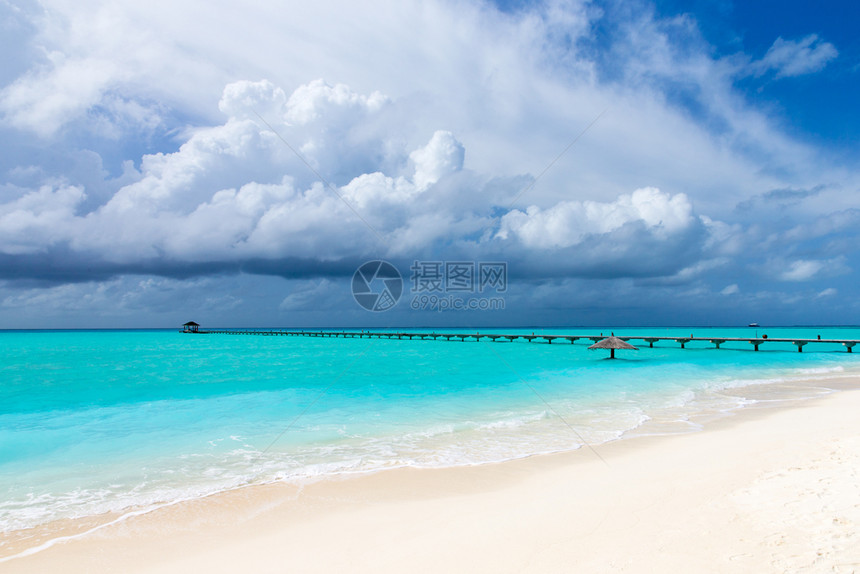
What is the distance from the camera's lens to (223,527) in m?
5.35

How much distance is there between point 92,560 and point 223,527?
1.23 metres

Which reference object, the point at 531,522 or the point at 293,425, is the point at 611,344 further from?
the point at 531,522

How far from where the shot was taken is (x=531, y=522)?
16.2ft

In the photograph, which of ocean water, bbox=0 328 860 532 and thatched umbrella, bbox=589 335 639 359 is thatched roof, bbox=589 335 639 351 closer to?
thatched umbrella, bbox=589 335 639 359

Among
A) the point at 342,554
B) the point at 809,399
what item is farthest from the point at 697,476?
the point at 809,399

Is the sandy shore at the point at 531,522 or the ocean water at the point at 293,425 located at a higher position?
the sandy shore at the point at 531,522

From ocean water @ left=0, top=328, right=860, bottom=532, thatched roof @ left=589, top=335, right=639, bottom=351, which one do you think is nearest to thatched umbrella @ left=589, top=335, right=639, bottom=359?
thatched roof @ left=589, top=335, right=639, bottom=351

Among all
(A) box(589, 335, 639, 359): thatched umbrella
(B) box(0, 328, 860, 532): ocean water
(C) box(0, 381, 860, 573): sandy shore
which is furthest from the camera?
(A) box(589, 335, 639, 359): thatched umbrella

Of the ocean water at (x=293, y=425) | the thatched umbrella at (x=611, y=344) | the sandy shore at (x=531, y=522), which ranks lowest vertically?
the ocean water at (x=293, y=425)

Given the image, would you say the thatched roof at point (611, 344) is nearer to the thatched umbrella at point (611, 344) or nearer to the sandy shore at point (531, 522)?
the thatched umbrella at point (611, 344)

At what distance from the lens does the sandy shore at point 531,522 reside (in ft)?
12.7

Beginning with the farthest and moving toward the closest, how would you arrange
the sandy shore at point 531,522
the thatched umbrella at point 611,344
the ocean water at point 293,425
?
the thatched umbrella at point 611,344 → the ocean water at point 293,425 → the sandy shore at point 531,522

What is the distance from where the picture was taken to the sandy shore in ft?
12.7

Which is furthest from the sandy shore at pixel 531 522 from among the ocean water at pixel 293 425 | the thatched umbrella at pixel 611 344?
the thatched umbrella at pixel 611 344
